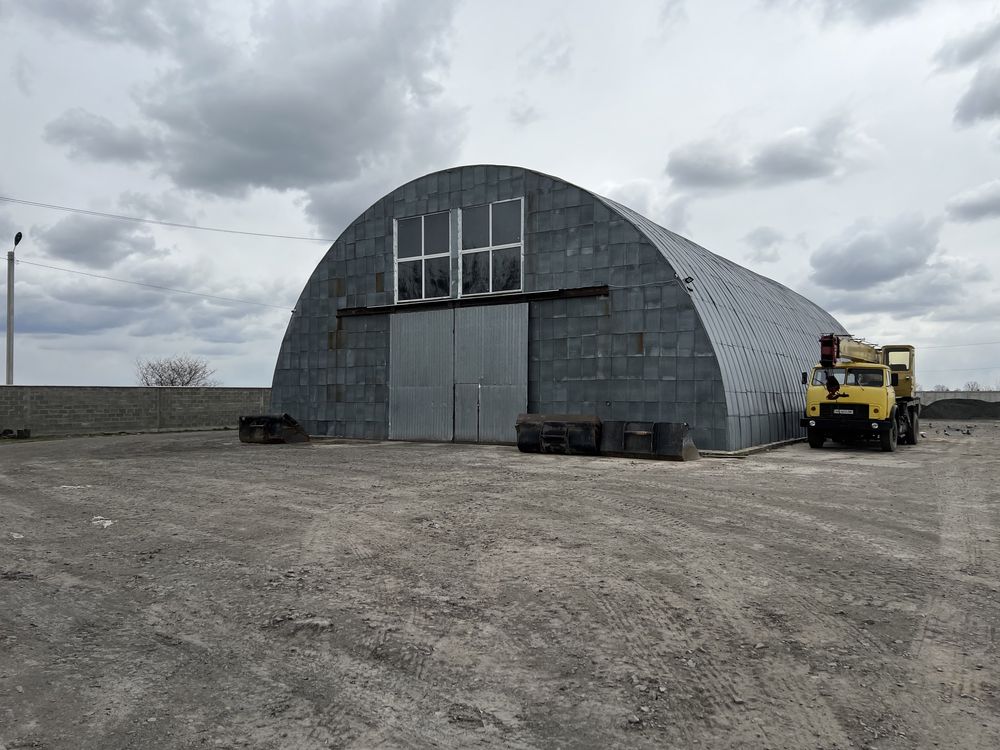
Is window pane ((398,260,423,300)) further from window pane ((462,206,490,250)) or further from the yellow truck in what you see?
the yellow truck

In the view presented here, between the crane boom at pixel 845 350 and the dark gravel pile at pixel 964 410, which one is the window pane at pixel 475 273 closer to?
the crane boom at pixel 845 350

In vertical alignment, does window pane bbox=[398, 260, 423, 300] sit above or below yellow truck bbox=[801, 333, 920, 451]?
above

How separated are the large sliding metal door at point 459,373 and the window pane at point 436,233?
2.32 metres

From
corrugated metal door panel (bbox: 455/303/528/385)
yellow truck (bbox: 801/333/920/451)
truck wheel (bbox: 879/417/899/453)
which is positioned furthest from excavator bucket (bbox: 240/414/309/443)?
truck wheel (bbox: 879/417/899/453)

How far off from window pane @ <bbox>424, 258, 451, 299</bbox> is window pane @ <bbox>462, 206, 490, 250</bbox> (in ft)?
3.22

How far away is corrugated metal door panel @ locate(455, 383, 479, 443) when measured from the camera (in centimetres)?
2272

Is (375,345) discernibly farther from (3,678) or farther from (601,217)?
(3,678)

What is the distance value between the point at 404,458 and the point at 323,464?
7.27 ft

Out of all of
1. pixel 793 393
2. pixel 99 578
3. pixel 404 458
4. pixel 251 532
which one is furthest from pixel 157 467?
pixel 793 393

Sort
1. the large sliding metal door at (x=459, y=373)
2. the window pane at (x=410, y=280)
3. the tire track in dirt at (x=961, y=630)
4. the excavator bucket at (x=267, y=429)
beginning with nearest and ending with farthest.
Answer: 1. the tire track in dirt at (x=961, y=630)
2. the large sliding metal door at (x=459, y=373)
3. the excavator bucket at (x=267, y=429)
4. the window pane at (x=410, y=280)

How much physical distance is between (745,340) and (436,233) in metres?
11.2

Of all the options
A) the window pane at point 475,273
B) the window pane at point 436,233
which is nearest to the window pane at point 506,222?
the window pane at point 475,273

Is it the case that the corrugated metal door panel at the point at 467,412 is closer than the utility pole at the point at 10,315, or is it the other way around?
the corrugated metal door panel at the point at 467,412

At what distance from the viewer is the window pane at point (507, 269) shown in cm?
2230
